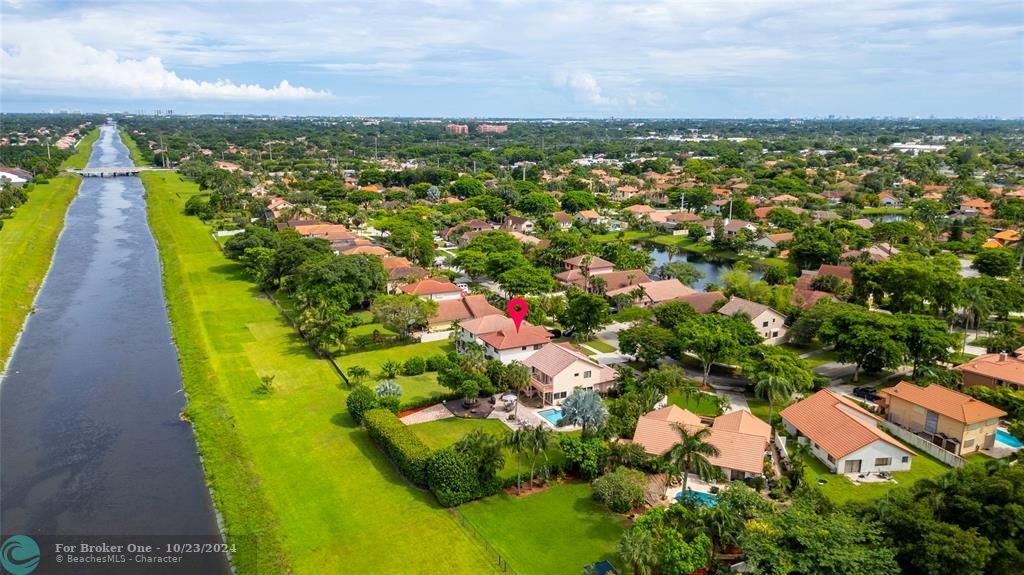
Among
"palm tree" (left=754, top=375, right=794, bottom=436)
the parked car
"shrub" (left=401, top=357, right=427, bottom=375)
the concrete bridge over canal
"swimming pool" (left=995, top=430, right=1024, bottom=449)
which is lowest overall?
"swimming pool" (left=995, top=430, right=1024, bottom=449)

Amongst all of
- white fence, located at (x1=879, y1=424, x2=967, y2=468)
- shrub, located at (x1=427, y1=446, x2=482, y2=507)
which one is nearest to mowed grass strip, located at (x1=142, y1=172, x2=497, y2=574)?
shrub, located at (x1=427, y1=446, x2=482, y2=507)

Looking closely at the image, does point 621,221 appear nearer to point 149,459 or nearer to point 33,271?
point 33,271

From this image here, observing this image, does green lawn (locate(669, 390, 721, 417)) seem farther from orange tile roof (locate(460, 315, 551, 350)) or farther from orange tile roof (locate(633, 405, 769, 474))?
orange tile roof (locate(460, 315, 551, 350))

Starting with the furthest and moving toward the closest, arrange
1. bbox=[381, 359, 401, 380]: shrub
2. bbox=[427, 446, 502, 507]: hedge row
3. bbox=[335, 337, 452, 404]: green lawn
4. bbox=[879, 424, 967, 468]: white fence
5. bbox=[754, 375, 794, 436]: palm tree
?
bbox=[381, 359, 401, 380]: shrub → bbox=[335, 337, 452, 404]: green lawn → bbox=[754, 375, 794, 436]: palm tree → bbox=[879, 424, 967, 468]: white fence → bbox=[427, 446, 502, 507]: hedge row

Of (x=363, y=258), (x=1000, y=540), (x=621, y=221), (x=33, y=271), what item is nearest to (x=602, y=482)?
(x=1000, y=540)

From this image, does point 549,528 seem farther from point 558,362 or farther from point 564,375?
point 558,362

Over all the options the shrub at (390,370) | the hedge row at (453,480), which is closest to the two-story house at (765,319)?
the shrub at (390,370)
